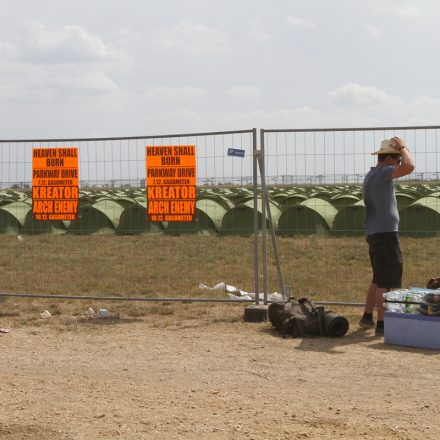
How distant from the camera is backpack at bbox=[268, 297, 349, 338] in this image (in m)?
7.86

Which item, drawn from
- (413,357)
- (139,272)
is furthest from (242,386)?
(139,272)

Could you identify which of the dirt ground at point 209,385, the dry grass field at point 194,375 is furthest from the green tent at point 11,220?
the dirt ground at point 209,385

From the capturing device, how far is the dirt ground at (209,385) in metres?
4.81

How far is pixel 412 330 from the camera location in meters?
7.39

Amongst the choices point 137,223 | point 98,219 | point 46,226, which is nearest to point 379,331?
point 137,223

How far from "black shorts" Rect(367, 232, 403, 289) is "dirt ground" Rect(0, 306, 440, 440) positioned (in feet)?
1.80

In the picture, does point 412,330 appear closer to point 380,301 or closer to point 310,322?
point 380,301

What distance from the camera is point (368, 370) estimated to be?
6.44 meters

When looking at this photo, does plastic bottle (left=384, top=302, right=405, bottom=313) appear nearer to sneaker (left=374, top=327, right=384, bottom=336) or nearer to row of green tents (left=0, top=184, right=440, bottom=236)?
sneaker (left=374, top=327, right=384, bottom=336)

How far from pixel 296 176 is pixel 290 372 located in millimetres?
3922

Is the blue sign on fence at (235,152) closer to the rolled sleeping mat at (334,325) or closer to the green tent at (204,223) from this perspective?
the rolled sleeping mat at (334,325)

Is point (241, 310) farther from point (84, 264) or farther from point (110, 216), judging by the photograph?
point (110, 216)

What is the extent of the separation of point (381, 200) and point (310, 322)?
1358mm

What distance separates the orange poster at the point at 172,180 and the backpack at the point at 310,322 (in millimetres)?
1923
